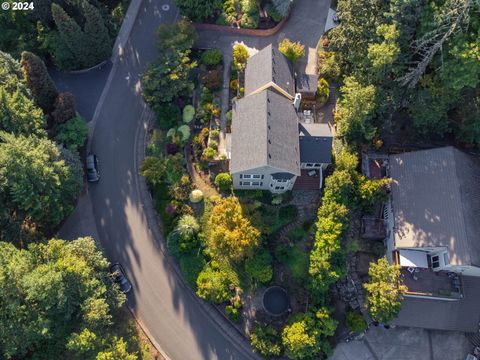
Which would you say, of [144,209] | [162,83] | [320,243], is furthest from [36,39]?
[320,243]

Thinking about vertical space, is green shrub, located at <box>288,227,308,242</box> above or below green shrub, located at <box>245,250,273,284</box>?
above

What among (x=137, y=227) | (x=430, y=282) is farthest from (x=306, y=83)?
(x=137, y=227)

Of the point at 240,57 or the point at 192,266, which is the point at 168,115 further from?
the point at 192,266

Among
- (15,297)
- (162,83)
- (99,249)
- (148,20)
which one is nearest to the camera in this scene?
(15,297)

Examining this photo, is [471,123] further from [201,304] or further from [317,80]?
[201,304]

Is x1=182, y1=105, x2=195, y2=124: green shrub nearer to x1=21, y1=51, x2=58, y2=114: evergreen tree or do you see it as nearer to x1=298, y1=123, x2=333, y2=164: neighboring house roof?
x1=298, y1=123, x2=333, y2=164: neighboring house roof

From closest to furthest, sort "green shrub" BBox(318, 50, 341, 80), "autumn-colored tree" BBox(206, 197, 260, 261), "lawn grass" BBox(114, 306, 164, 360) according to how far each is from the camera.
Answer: "autumn-colored tree" BBox(206, 197, 260, 261) < "lawn grass" BBox(114, 306, 164, 360) < "green shrub" BBox(318, 50, 341, 80)

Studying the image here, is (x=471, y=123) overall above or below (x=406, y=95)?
below

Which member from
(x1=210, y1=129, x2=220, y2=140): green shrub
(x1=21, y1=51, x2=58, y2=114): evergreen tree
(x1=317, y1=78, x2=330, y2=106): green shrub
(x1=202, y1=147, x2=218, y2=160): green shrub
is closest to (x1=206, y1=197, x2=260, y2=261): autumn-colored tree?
(x1=202, y1=147, x2=218, y2=160): green shrub
